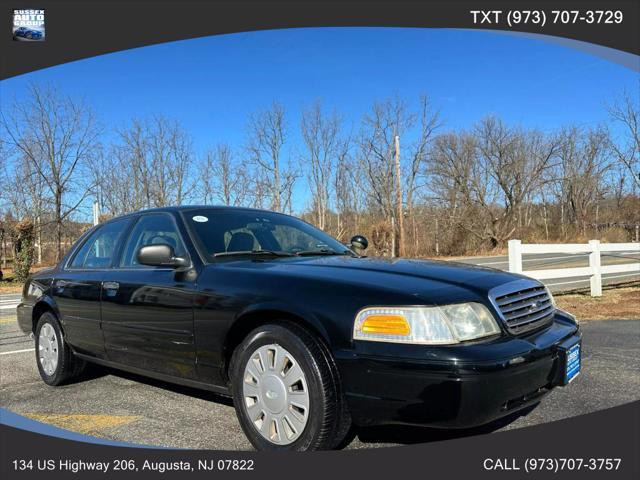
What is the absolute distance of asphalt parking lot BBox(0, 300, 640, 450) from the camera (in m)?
3.36

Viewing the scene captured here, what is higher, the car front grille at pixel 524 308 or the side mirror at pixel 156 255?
the side mirror at pixel 156 255

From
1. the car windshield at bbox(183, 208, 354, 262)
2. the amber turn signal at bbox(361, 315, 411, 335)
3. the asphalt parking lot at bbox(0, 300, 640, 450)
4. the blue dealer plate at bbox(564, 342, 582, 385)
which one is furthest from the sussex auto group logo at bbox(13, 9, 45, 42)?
the blue dealer plate at bbox(564, 342, 582, 385)

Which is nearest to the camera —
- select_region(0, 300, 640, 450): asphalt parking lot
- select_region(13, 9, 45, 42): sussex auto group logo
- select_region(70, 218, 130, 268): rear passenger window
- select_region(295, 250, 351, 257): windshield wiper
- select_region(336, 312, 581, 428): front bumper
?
select_region(336, 312, 581, 428): front bumper

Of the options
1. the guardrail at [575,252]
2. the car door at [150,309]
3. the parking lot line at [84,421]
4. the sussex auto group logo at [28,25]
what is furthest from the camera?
the guardrail at [575,252]

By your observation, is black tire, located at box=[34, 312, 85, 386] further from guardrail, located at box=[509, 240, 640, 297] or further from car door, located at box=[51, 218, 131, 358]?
guardrail, located at box=[509, 240, 640, 297]

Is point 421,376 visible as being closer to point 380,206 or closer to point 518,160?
point 380,206

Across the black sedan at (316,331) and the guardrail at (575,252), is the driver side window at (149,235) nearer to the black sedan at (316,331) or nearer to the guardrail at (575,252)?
the black sedan at (316,331)

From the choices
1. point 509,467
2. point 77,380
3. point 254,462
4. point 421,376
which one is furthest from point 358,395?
point 77,380

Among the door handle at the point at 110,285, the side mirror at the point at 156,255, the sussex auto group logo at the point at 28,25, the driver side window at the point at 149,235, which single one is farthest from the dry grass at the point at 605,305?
the sussex auto group logo at the point at 28,25

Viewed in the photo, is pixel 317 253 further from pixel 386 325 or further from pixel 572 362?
pixel 572 362

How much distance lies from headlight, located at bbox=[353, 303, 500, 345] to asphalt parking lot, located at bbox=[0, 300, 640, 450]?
91cm

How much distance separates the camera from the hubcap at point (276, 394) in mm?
2852

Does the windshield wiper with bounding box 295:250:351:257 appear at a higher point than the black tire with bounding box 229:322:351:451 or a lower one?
higher

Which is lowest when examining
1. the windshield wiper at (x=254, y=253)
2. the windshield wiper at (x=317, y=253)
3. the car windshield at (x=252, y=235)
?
the windshield wiper at (x=317, y=253)
